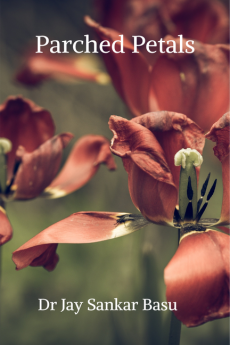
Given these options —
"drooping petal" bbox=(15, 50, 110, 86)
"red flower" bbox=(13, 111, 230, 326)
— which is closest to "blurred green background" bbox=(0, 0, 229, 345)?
"drooping petal" bbox=(15, 50, 110, 86)

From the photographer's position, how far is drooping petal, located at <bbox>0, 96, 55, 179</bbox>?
37 centimetres

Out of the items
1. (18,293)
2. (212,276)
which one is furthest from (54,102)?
(212,276)

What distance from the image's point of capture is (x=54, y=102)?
874mm

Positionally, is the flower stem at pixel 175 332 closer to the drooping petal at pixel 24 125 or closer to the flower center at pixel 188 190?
the flower center at pixel 188 190

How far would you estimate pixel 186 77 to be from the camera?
339 millimetres

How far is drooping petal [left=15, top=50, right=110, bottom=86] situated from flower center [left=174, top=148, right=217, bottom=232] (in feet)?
0.85

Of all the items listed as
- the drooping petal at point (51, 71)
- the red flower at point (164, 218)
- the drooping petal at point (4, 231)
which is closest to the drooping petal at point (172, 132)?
the red flower at point (164, 218)

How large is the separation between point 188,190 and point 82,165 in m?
0.15

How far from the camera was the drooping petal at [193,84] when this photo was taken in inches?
12.9

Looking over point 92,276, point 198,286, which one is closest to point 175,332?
point 198,286

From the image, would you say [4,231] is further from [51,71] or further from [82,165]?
[51,71]

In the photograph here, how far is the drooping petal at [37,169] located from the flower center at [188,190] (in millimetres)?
117

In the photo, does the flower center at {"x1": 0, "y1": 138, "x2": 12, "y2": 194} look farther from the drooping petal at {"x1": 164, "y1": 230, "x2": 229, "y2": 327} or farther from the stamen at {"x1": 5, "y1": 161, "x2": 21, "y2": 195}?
the drooping petal at {"x1": 164, "y1": 230, "x2": 229, "y2": 327}

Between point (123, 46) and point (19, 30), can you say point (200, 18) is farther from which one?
point (19, 30)
